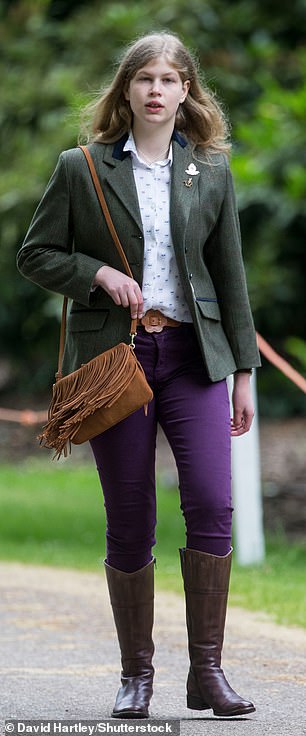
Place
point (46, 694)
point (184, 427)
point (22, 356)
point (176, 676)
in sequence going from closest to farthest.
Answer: point (184, 427), point (46, 694), point (176, 676), point (22, 356)

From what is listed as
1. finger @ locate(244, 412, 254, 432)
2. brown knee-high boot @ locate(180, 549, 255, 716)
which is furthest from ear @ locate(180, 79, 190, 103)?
brown knee-high boot @ locate(180, 549, 255, 716)

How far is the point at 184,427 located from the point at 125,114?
98cm

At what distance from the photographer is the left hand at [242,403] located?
186 inches

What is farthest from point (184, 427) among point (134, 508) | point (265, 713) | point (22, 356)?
point (22, 356)

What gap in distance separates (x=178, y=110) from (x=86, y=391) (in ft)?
3.12

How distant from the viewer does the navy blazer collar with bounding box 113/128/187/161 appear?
15.3 ft

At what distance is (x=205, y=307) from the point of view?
15.0 ft

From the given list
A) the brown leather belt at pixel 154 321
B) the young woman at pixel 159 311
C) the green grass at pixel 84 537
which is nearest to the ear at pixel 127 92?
the young woman at pixel 159 311

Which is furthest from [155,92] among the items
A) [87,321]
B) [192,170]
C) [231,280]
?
[87,321]

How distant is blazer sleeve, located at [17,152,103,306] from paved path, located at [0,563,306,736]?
4.32ft

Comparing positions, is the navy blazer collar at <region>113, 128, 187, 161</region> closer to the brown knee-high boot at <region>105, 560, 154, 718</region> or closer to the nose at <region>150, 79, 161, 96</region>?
the nose at <region>150, 79, 161, 96</region>

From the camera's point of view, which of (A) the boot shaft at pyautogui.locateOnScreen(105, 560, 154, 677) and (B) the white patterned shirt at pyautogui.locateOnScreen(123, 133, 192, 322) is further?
(A) the boot shaft at pyautogui.locateOnScreen(105, 560, 154, 677)

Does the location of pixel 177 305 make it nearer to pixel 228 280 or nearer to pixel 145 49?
pixel 228 280

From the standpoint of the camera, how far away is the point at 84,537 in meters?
13.4
